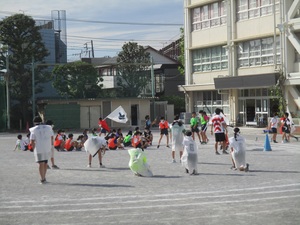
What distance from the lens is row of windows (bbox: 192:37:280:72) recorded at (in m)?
40.9

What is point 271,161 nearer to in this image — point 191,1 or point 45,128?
point 45,128

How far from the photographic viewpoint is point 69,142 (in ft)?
85.4

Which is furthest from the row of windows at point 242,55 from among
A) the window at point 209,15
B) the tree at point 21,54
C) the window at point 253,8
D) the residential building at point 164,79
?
the tree at point 21,54

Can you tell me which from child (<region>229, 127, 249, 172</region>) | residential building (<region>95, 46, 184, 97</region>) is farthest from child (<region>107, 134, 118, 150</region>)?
residential building (<region>95, 46, 184, 97</region>)

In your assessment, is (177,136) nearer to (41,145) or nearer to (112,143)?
(41,145)

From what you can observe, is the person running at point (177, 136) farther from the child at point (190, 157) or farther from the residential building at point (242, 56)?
the residential building at point (242, 56)

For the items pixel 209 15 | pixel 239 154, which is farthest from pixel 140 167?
pixel 209 15

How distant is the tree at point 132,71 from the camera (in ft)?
187

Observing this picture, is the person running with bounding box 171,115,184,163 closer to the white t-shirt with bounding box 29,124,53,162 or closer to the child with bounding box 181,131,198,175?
the child with bounding box 181,131,198,175

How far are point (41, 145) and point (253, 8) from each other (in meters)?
30.5

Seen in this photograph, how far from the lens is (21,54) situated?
5244cm

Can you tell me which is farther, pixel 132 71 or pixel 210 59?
pixel 132 71

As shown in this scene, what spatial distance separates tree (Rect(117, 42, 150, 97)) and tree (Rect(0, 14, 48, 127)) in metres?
8.71

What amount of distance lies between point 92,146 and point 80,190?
4.29 meters
